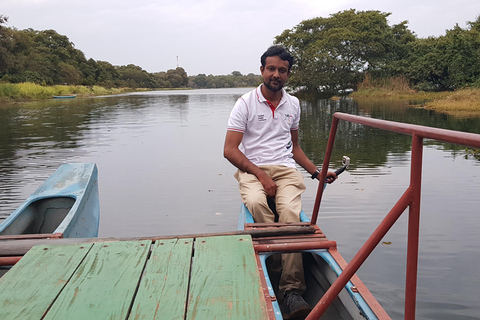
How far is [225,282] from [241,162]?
1.50 m

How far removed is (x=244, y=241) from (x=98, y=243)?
0.88 m

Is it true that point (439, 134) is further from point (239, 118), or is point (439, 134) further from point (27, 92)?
point (27, 92)

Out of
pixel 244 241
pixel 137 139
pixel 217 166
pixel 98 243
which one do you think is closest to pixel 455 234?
pixel 244 241

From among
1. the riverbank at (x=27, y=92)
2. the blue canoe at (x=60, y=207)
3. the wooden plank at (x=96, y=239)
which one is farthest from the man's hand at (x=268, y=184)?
the riverbank at (x=27, y=92)

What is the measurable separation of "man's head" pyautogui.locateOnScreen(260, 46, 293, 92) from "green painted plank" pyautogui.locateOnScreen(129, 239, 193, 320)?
1.54 meters

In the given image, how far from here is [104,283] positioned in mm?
2025

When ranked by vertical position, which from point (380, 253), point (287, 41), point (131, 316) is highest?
point (287, 41)

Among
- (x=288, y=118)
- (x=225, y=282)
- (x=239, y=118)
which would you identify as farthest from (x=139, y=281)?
(x=288, y=118)

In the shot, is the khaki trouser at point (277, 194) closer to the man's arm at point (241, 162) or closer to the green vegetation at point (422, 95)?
the man's arm at point (241, 162)

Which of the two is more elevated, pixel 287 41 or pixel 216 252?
pixel 287 41

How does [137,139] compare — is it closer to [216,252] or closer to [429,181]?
[429,181]

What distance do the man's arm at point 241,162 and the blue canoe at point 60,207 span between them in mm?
1500

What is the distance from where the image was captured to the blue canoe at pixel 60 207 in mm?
3936

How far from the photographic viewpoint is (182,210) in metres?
5.54
